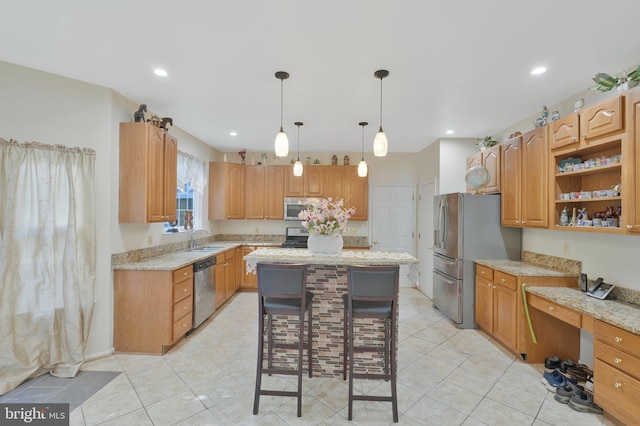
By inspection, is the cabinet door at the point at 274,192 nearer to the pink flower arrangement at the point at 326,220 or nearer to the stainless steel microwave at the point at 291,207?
the stainless steel microwave at the point at 291,207

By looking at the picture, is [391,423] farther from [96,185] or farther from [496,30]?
[96,185]

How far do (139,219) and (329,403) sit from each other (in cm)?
258

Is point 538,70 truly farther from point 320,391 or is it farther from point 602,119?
point 320,391

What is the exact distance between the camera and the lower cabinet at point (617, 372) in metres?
1.82

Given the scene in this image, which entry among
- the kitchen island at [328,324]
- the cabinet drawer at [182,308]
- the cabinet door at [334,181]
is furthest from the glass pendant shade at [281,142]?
the cabinet door at [334,181]

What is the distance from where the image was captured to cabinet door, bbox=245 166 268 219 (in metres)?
5.55

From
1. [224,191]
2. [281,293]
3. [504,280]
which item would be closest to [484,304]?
[504,280]

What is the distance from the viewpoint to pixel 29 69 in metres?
2.50

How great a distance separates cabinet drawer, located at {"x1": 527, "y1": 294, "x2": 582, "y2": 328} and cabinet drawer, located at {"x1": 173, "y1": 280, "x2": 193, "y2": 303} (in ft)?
11.9

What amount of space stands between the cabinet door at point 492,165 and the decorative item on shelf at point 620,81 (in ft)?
4.45

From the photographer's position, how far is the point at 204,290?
3738 millimetres

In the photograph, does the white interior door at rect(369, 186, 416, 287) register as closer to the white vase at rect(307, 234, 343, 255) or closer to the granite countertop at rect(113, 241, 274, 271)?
the granite countertop at rect(113, 241, 274, 271)


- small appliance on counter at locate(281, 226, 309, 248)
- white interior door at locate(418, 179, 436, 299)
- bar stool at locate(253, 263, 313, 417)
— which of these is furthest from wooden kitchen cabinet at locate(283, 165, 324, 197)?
bar stool at locate(253, 263, 313, 417)

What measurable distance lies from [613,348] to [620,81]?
6.54 ft
